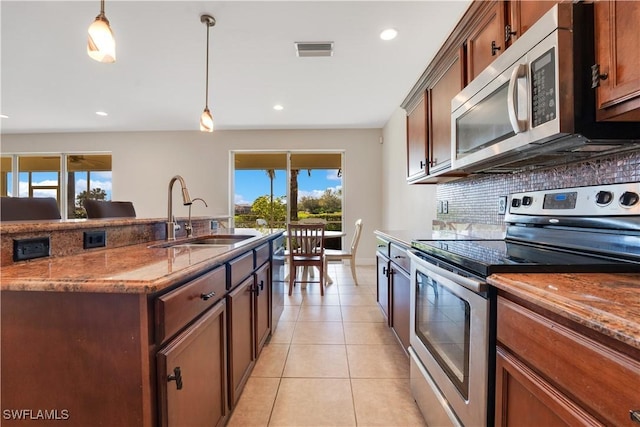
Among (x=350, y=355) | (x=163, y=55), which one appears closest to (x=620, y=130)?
(x=350, y=355)

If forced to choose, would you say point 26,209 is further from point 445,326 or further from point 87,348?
point 445,326

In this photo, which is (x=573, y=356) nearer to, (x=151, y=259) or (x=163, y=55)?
(x=151, y=259)

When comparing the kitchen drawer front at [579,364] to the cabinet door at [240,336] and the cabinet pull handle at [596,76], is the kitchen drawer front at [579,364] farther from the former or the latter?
the cabinet door at [240,336]

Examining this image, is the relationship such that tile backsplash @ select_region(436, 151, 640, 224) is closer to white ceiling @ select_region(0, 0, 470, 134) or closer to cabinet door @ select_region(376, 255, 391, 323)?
cabinet door @ select_region(376, 255, 391, 323)

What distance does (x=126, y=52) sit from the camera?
9.18 feet

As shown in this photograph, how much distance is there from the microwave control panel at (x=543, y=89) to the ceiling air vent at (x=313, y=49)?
6.48ft

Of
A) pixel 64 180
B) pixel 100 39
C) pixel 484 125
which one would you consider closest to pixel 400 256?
pixel 484 125

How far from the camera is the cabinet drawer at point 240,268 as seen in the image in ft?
4.64

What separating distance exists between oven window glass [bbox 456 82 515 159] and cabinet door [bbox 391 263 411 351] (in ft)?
2.81

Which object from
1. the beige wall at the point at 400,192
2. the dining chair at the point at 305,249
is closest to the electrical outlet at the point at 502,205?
the beige wall at the point at 400,192

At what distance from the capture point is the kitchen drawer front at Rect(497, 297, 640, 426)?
525 millimetres

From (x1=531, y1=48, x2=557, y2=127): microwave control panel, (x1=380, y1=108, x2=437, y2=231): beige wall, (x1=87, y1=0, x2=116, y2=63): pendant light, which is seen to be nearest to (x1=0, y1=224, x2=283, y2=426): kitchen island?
(x1=87, y1=0, x2=116, y2=63): pendant light

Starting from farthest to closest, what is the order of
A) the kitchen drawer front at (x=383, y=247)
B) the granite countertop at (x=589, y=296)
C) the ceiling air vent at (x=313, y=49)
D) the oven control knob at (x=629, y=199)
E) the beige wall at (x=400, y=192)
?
the beige wall at (x=400, y=192) → the ceiling air vent at (x=313, y=49) → the kitchen drawer front at (x=383, y=247) → the oven control knob at (x=629, y=199) → the granite countertop at (x=589, y=296)

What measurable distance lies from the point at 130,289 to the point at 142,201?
5680mm
